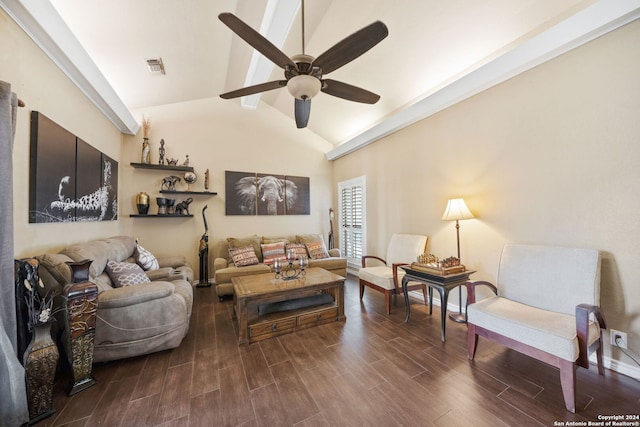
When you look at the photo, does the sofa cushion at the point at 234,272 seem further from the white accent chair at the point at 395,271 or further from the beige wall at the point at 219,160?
the white accent chair at the point at 395,271

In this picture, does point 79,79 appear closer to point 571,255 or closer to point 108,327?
point 108,327

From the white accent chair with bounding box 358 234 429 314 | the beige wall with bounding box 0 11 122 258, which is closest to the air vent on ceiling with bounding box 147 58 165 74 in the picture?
the beige wall with bounding box 0 11 122 258

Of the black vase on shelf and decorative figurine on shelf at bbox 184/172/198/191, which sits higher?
decorative figurine on shelf at bbox 184/172/198/191

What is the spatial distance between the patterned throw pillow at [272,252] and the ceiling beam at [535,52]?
10.2ft

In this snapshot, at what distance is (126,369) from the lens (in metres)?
1.98

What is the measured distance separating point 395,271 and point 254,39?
2842 mm

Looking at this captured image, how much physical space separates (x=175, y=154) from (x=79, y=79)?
1.94 m

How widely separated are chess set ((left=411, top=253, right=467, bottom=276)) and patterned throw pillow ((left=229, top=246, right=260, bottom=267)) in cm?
260

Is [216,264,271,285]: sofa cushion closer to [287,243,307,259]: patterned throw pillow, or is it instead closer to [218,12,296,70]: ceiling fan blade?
[287,243,307,259]: patterned throw pillow

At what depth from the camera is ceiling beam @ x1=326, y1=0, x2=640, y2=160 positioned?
1769mm

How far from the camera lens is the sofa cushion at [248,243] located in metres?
4.27

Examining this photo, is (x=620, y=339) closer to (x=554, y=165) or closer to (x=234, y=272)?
(x=554, y=165)

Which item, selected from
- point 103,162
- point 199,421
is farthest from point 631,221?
point 103,162

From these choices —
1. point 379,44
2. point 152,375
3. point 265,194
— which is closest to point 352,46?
point 379,44
